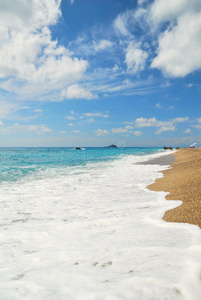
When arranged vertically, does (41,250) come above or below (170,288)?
below

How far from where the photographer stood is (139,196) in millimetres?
7215

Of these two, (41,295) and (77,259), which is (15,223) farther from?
(41,295)

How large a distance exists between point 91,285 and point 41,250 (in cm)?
149

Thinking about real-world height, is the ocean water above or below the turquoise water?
above

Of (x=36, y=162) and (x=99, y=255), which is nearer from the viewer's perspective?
(x=99, y=255)

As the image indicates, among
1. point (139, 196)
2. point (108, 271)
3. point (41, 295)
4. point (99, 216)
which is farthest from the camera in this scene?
point (139, 196)

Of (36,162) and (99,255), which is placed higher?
(99,255)

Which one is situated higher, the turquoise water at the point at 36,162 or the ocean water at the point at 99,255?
the ocean water at the point at 99,255

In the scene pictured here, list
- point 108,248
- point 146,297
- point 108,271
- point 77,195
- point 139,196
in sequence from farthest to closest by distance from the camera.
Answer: point 77,195, point 139,196, point 108,248, point 108,271, point 146,297

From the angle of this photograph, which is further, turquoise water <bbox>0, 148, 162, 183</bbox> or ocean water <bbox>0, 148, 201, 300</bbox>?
turquoise water <bbox>0, 148, 162, 183</bbox>

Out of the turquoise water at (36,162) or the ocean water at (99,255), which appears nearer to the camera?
the ocean water at (99,255)

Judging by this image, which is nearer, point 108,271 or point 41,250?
point 108,271

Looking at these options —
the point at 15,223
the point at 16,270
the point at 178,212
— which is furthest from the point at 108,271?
the point at 15,223

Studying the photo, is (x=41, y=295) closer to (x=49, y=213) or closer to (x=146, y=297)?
(x=146, y=297)
